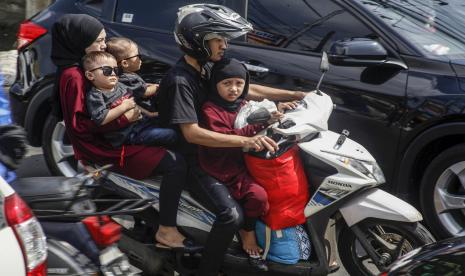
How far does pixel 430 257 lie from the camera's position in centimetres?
281

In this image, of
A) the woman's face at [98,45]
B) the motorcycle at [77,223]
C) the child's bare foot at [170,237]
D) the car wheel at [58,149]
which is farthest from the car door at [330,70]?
the motorcycle at [77,223]

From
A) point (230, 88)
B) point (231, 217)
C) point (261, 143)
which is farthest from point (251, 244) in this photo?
point (230, 88)

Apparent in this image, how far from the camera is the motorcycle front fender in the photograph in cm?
371

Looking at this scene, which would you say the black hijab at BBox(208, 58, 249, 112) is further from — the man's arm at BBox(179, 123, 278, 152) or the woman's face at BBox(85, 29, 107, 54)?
the woman's face at BBox(85, 29, 107, 54)

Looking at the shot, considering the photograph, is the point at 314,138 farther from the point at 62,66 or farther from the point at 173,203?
the point at 62,66

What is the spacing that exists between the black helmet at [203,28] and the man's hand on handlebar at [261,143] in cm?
51

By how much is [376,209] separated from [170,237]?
110 cm

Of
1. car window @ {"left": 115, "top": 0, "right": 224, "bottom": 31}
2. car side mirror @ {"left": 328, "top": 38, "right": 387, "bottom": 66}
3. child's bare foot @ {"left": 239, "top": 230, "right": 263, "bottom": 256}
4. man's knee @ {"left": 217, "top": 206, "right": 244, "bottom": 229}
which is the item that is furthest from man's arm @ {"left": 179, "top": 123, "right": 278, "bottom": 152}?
car window @ {"left": 115, "top": 0, "right": 224, "bottom": 31}

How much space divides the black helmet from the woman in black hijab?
511 mm

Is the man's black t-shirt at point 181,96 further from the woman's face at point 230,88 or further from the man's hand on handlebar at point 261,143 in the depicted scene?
the man's hand on handlebar at point 261,143

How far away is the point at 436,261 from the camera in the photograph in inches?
108

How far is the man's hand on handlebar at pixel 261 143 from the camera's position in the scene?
361 centimetres

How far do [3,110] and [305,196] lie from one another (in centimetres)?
156

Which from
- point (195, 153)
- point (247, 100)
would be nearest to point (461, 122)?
point (247, 100)
